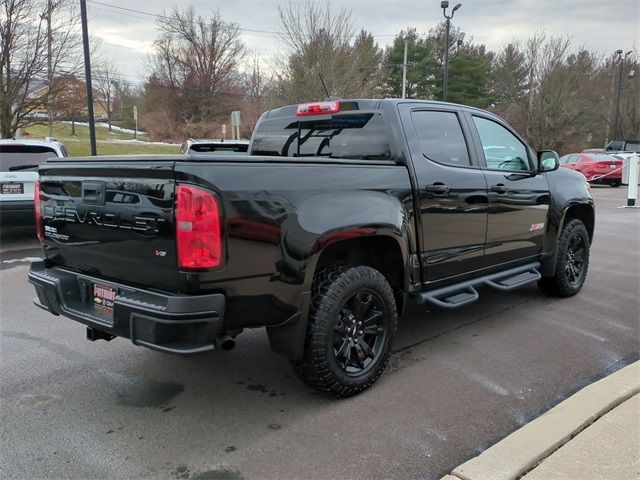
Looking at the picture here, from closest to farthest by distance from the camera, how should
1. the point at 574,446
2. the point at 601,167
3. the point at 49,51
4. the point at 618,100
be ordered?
the point at 574,446
the point at 49,51
the point at 601,167
the point at 618,100

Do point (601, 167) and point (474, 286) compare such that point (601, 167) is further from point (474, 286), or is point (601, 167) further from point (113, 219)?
point (113, 219)

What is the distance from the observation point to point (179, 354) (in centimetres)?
270

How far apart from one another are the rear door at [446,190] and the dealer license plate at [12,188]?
6611 mm

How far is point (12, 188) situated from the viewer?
815 cm

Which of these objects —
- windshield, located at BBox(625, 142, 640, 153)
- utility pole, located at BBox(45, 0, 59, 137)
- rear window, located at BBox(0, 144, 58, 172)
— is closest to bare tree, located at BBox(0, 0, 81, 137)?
utility pole, located at BBox(45, 0, 59, 137)

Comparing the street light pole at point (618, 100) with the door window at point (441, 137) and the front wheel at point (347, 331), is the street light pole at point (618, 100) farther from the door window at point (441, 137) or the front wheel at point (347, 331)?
the front wheel at point (347, 331)

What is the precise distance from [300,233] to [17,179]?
6848 mm

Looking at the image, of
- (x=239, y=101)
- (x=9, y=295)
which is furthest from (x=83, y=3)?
(x=239, y=101)

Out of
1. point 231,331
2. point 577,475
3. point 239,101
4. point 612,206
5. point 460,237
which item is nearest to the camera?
point 577,475

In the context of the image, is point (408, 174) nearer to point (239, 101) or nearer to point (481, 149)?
point (481, 149)

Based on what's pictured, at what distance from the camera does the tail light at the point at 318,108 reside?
4.20 m

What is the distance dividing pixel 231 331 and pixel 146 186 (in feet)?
2.96

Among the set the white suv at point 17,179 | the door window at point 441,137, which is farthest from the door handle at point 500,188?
the white suv at point 17,179

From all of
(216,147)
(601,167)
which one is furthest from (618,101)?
(216,147)
